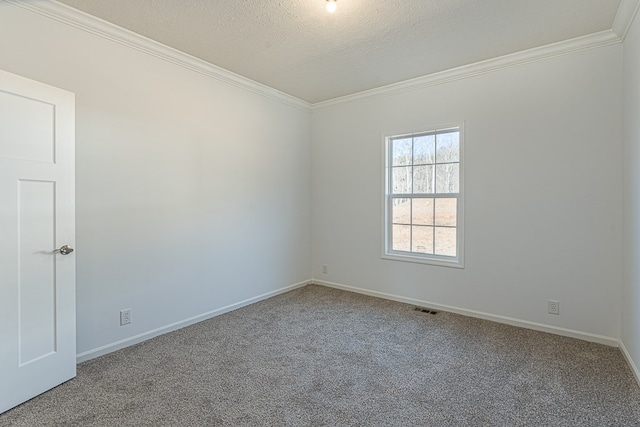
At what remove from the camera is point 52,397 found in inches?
81.5

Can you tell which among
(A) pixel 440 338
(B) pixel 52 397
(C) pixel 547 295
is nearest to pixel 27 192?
(B) pixel 52 397

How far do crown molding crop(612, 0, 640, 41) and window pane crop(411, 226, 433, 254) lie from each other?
2.35 m

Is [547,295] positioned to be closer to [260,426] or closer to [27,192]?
[260,426]

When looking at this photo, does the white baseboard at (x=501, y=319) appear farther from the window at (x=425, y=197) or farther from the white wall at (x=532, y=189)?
the window at (x=425, y=197)

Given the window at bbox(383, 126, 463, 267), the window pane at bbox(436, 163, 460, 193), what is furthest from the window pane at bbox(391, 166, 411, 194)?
the window pane at bbox(436, 163, 460, 193)

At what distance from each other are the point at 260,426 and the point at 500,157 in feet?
10.4

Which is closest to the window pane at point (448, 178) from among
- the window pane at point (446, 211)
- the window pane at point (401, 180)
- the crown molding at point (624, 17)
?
the window pane at point (446, 211)

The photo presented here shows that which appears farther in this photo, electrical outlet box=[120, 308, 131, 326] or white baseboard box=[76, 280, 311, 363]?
electrical outlet box=[120, 308, 131, 326]

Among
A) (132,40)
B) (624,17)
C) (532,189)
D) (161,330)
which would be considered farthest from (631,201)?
(132,40)

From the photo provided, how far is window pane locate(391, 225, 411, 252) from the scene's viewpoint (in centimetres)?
407

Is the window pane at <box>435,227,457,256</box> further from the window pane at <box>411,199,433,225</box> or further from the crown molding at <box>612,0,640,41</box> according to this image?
the crown molding at <box>612,0,640,41</box>

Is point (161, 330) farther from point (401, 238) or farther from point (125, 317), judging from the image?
point (401, 238)

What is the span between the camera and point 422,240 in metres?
3.96

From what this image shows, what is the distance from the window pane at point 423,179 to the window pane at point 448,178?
3.4 inches
